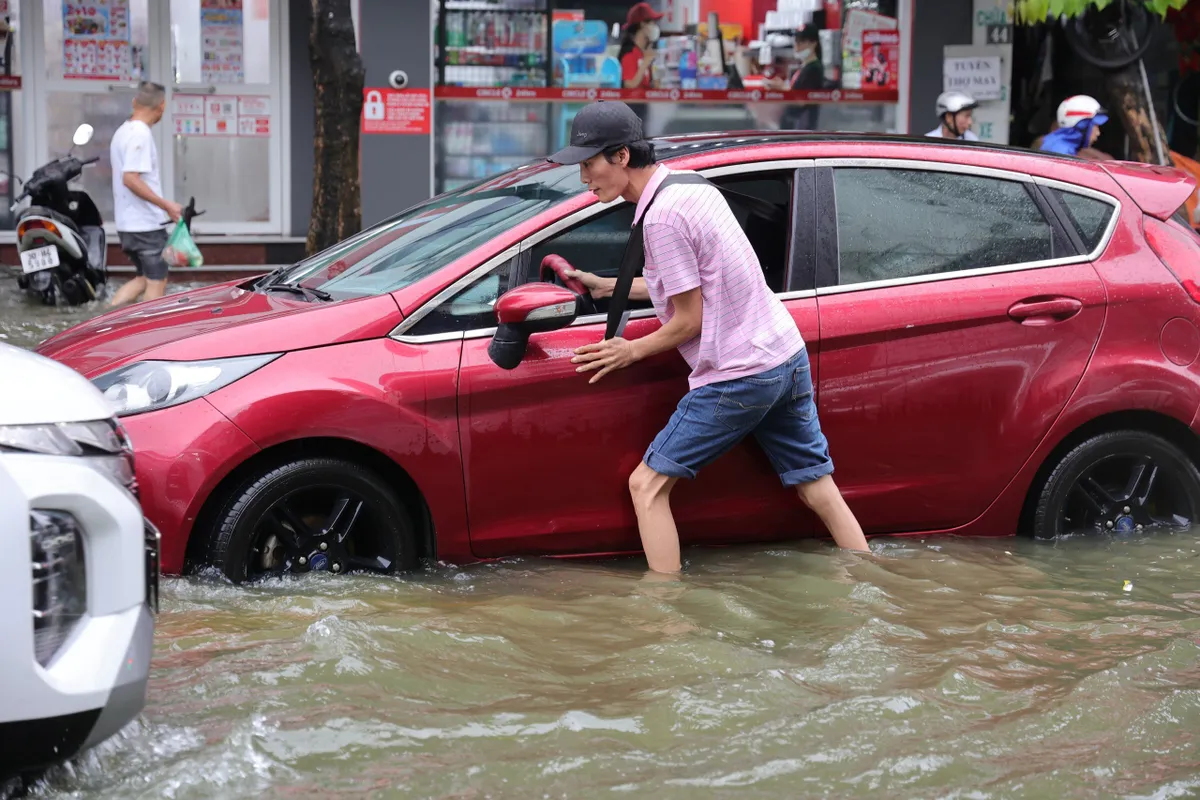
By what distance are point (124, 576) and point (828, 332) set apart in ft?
8.93

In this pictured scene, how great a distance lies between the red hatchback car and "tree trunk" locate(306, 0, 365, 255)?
5.24 meters

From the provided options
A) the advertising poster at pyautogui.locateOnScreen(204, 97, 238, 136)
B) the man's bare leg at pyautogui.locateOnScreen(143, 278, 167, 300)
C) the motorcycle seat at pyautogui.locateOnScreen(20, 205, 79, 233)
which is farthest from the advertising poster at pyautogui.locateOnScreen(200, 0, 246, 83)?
the man's bare leg at pyautogui.locateOnScreen(143, 278, 167, 300)

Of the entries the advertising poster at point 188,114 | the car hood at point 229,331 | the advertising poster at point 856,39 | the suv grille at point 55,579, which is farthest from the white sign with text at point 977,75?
the suv grille at point 55,579

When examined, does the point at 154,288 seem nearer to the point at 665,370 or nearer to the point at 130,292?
the point at 130,292

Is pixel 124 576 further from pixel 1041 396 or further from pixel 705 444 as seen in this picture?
pixel 1041 396

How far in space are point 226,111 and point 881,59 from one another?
6.11 meters

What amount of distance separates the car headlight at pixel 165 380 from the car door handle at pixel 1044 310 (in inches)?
102

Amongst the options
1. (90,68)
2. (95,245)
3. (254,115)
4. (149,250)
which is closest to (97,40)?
(90,68)

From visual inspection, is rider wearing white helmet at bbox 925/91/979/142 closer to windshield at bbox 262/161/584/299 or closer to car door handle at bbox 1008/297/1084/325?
car door handle at bbox 1008/297/1084/325

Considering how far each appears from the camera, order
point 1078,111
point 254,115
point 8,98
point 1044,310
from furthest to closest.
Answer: point 254,115 → point 8,98 → point 1078,111 → point 1044,310

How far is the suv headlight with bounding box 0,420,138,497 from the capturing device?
2662mm

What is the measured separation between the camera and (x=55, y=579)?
271 centimetres

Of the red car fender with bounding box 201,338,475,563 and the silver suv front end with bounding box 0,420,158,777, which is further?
the red car fender with bounding box 201,338,475,563

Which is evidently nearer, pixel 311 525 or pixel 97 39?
pixel 311 525
